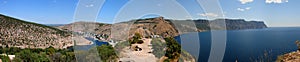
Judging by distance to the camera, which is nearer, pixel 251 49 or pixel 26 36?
pixel 251 49

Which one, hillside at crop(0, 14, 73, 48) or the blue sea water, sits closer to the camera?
the blue sea water

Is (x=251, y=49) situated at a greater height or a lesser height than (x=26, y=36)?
greater

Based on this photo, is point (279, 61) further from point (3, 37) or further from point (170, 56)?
point (3, 37)

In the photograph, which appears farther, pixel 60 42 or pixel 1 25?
pixel 60 42

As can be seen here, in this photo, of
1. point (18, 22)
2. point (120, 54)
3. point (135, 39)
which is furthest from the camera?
point (18, 22)

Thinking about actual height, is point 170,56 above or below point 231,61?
above

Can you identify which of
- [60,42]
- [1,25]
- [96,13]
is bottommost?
[60,42]

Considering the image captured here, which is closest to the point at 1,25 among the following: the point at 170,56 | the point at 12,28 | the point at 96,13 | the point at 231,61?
the point at 12,28

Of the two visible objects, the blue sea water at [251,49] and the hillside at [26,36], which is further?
the hillside at [26,36]
